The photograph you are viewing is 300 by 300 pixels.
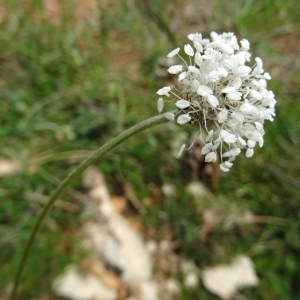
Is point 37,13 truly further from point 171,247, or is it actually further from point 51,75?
point 171,247

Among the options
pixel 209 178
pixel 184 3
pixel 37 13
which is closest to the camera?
pixel 209 178

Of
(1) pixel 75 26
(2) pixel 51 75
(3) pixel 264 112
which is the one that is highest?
(1) pixel 75 26

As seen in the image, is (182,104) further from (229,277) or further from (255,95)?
Answer: (229,277)

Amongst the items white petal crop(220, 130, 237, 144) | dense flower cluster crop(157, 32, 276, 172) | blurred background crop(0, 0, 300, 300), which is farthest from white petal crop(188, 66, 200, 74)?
blurred background crop(0, 0, 300, 300)

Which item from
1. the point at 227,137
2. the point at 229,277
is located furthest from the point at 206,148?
the point at 229,277

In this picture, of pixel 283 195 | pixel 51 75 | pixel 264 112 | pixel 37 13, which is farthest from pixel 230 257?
pixel 37 13

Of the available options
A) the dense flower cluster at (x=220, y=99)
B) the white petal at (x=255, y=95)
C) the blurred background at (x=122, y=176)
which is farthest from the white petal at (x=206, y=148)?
the blurred background at (x=122, y=176)

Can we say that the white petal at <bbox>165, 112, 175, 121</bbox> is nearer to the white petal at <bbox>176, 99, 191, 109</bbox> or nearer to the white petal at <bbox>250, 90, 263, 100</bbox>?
the white petal at <bbox>176, 99, 191, 109</bbox>
